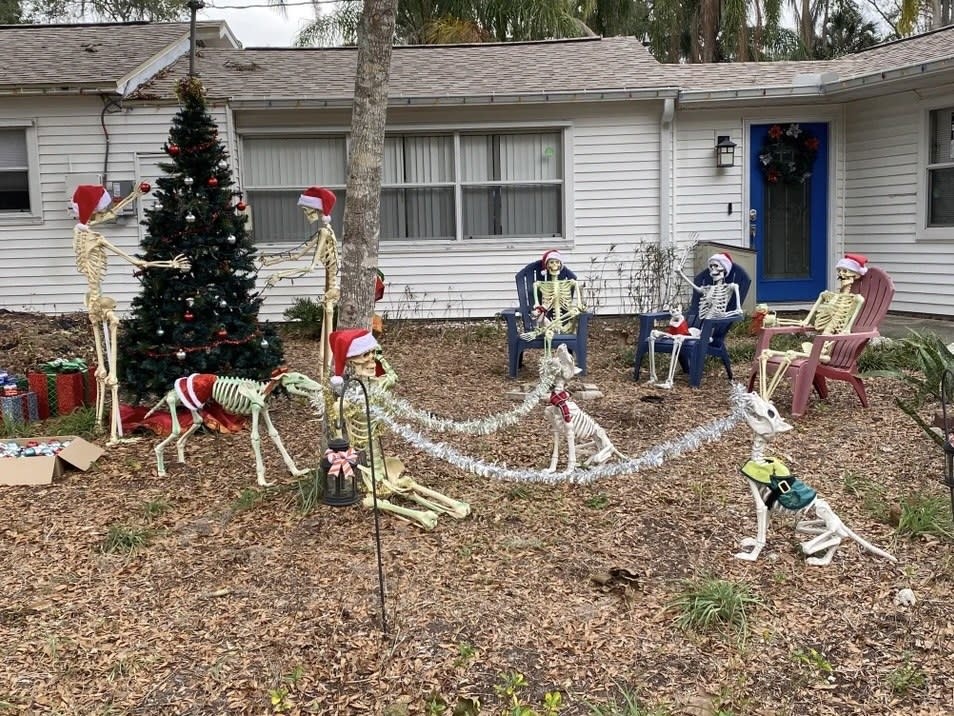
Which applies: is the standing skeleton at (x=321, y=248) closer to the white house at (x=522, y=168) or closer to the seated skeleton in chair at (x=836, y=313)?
the seated skeleton in chair at (x=836, y=313)

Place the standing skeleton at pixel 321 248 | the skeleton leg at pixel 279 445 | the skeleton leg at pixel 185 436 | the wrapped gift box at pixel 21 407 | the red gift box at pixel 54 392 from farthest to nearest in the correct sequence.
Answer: the red gift box at pixel 54 392 → the wrapped gift box at pixel 21 407 → the standing skeleton at pixel 321 248 → the skeleton leg at pixel 185 436 → the skeleton leg at pixel 279 445

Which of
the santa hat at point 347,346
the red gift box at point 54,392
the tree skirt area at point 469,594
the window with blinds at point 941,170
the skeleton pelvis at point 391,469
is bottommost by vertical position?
the tree skirt area at point 469,594

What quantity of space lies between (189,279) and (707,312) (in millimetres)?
4204

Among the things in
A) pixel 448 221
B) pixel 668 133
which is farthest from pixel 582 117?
pixel 448 221

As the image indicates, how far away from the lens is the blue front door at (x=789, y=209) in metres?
10.5

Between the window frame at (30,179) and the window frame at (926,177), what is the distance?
10186 millimetres

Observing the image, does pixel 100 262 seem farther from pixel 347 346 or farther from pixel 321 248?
pixel 347 346

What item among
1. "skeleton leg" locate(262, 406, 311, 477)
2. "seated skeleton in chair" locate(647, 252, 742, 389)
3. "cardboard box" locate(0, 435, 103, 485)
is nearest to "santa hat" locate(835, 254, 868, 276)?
"seated skeleton in chair" locate(647, 252, 742, 389)

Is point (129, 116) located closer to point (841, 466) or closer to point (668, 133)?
point (668, 133)

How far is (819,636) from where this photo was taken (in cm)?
312

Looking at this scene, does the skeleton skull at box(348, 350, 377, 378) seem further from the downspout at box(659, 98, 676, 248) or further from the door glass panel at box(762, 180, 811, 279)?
the door glass panel at box(762, 180, 811, 279)

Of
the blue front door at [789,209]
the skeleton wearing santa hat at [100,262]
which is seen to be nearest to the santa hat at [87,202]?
the skeleton wearing santa hat at [100,262]

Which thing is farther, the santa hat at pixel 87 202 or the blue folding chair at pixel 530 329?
the blue folding chair at pixel 530 329

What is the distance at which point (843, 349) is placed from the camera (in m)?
5.99
